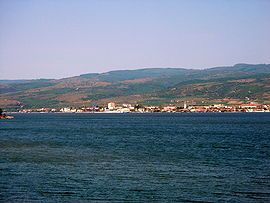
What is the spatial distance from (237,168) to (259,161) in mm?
5141

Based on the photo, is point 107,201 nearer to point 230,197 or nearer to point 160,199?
point 160,199

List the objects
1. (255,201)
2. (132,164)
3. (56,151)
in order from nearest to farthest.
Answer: (255,201) → (132,164) → (56,151)

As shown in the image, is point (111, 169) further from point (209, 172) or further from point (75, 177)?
point (209, 172)

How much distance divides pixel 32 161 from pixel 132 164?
9593 mm

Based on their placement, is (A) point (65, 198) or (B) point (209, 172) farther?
(B) point (209, 172)

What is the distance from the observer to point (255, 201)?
29203 mm

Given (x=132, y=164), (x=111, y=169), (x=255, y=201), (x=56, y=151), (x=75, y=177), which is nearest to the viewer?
(x=255, y=201)

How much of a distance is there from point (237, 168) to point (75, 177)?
13.5 m

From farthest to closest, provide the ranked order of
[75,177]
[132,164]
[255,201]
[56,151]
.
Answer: [56,151] → [132,164] → [75,177] → [255,201]

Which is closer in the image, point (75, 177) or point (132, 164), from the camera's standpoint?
point (75, 177)

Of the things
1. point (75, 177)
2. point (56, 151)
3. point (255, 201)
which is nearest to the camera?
point (255, 201)

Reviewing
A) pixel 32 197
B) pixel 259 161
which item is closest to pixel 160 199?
pixel 32 197

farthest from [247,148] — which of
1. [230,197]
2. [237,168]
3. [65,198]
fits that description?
[65,198]

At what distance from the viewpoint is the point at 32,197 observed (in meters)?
30.7
